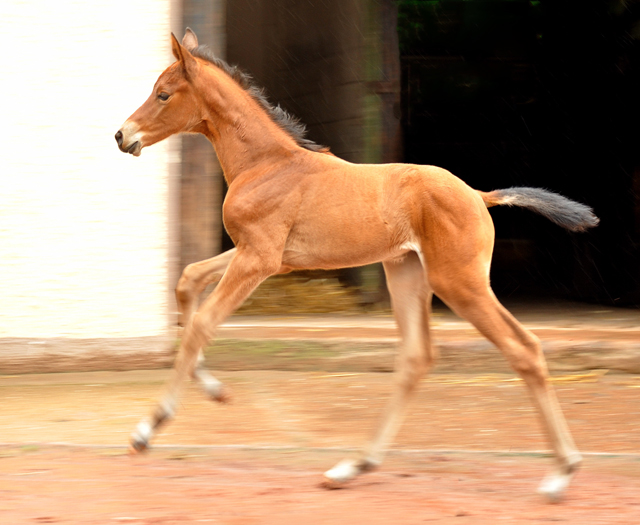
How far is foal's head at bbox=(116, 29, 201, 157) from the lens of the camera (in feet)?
Result: 15.2

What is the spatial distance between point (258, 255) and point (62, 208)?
9.65 feet

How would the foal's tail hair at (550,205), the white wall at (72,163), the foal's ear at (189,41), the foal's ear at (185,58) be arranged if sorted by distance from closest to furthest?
the foal's tail hair at (550,205)
the foal's ear at (185,58)
the foal's ear at (189,41)
the white wall at (72,163)

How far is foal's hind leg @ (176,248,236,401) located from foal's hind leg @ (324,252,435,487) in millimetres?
777

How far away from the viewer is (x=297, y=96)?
10.3 metres

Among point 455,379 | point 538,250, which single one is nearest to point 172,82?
point 455,379

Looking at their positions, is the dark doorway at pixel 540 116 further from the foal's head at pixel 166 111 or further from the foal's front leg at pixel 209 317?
the foal's front leg at pixel 209 317

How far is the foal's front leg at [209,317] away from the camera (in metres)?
4.30

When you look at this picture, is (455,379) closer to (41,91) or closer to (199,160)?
(199,160)

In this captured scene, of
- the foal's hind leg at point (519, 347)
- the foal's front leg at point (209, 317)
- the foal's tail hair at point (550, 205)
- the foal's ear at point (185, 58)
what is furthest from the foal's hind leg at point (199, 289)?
the foal's tail hair at point (550, 205)

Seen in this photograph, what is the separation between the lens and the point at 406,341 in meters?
4.46

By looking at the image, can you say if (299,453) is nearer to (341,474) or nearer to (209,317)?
(341,474)

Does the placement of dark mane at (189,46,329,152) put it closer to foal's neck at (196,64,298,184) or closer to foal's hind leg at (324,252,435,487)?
foal's neck at (196,64,298,184)

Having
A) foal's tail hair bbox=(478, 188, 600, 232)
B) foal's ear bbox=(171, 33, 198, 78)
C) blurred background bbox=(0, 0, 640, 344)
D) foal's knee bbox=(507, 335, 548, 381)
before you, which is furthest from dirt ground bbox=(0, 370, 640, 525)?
foal's ear bbox=(171, 33, 198, 78)

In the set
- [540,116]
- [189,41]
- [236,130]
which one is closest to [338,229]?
[236,130]
